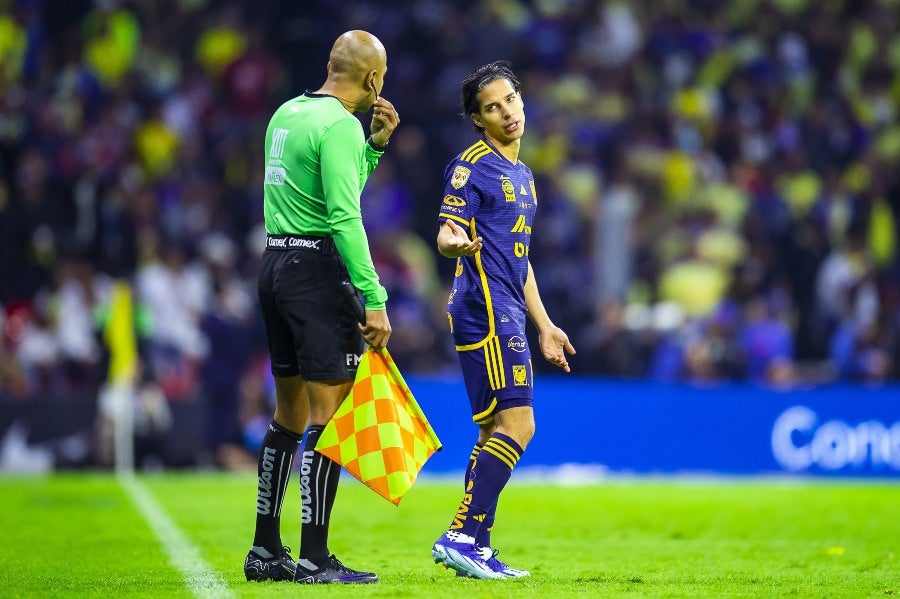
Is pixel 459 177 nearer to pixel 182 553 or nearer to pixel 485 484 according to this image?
pixel 485 484

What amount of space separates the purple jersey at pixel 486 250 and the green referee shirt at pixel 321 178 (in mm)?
499

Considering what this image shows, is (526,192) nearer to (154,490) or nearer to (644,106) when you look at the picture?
(154,490)

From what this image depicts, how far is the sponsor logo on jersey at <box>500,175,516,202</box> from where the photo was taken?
6.87 metres

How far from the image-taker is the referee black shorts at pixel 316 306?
6.44 m

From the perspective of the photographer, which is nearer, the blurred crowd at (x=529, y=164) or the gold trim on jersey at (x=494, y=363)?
the gold trim on jersey at (x=494, y=363)

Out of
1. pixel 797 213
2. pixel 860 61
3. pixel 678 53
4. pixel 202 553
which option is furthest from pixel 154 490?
pixel 860 61

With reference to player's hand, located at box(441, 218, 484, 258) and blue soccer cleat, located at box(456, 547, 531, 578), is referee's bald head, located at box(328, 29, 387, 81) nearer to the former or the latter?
player's hand, located at box(441, 218, 484, 258)

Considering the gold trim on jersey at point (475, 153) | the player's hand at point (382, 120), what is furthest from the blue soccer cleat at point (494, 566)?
the player's hand at point (382, 120)

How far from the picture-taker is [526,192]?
22.9 ft

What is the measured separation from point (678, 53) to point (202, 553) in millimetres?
15041

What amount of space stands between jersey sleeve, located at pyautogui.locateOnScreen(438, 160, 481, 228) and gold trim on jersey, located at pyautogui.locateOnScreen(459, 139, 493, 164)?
0.07 meters

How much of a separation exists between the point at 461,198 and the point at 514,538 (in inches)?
137

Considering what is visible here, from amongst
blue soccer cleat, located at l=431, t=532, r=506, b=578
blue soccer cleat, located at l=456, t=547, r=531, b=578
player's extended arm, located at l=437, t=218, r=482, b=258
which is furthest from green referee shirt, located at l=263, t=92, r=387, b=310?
blue soccer cleat, located at l=456, t=547, r=531, b=578

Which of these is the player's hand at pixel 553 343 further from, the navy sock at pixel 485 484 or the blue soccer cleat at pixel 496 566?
the blue soccer cleat at pixel 496 566
